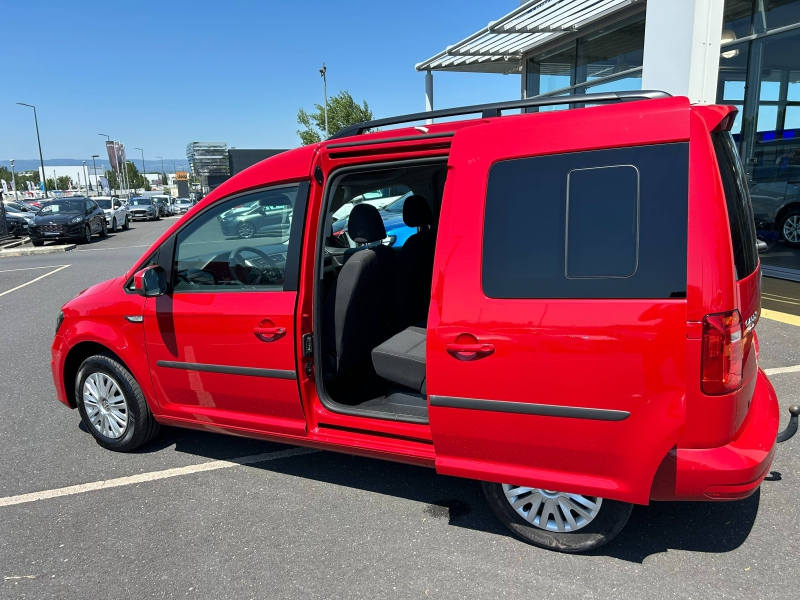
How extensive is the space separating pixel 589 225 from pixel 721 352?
2.24ft

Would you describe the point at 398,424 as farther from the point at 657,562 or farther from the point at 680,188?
the point at 680,188

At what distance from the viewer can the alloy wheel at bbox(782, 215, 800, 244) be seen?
995 centimetres

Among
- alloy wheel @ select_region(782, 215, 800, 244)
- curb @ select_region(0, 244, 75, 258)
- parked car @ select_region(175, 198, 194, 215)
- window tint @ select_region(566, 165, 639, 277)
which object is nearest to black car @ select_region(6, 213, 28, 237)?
curb @ select_region(0, 244, 75, 258)

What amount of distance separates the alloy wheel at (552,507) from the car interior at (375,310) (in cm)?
58

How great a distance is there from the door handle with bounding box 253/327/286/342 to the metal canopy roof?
821 centimetres

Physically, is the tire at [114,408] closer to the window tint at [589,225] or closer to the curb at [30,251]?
the window tint at [589,225]

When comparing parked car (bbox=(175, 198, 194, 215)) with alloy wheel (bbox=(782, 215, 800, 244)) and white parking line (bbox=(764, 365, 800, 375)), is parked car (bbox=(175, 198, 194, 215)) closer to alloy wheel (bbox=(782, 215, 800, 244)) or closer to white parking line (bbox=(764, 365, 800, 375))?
alloy wheel (bbox=(782, 215, 800, 244))

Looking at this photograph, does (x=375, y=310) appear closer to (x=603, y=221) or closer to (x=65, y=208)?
(x=603, y=221)

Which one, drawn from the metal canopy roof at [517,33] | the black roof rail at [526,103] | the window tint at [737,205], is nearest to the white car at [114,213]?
the metal canopy roof at [517,33]

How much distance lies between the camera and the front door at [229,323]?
3.13 metres

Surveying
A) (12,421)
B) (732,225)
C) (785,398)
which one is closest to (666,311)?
(732,225)

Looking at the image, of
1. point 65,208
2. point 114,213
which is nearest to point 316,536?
point 65,208

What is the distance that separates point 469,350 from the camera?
2500 mm

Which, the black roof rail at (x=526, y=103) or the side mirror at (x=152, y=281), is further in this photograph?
the side mirror at (x=152, y=281)
